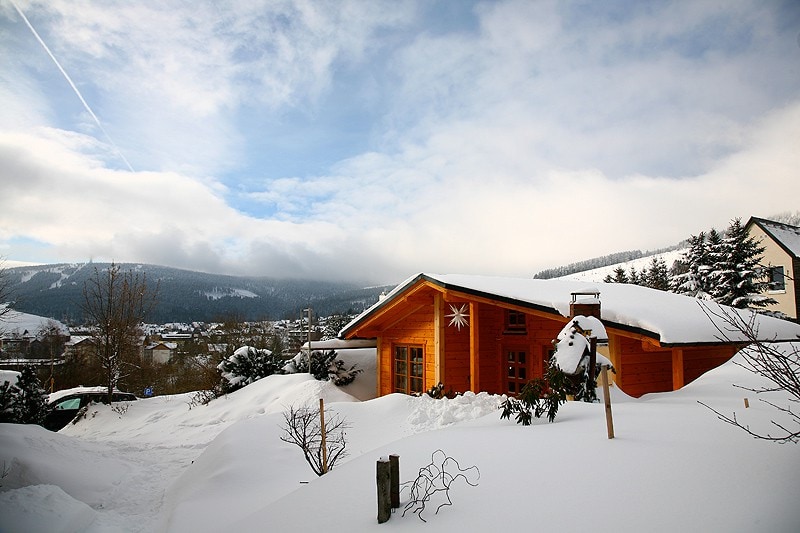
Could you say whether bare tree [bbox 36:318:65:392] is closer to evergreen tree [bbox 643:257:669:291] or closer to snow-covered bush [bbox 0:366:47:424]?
snow-covered bush [bbox 0:366:47:424]

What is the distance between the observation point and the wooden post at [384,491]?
3.00m

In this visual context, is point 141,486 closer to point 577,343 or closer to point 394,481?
point 394,481

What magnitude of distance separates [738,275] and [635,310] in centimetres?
1690

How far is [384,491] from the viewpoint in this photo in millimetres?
3029

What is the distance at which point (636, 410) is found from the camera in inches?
194

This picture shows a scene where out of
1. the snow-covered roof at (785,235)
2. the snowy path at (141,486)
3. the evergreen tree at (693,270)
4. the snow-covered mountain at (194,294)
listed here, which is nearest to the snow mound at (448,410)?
the snowy path at (141,486)

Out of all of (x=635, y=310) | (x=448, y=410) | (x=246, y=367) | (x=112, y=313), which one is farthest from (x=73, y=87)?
(x=112, y=313)

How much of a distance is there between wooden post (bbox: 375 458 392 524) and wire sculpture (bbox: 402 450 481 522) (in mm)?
137

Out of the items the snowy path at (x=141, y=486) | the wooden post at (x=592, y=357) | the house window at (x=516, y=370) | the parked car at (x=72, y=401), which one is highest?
Answer: the wooden post at (x=592, y=357)

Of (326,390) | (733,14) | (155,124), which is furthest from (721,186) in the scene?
(326,390)

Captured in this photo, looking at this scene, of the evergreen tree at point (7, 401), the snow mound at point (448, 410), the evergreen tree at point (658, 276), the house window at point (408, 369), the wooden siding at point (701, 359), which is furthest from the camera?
the evergreen tree at point (658, 276)

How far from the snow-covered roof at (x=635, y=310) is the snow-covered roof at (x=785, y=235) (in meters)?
9.35

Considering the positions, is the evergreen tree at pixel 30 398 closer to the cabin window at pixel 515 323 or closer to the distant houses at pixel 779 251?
the cabin window at pixel 515 323

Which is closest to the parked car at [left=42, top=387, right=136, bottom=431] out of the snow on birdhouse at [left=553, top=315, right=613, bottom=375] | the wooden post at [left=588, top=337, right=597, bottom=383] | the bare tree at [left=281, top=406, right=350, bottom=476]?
the bare tree at [left=281, top=406, right=350, bottom=476]
